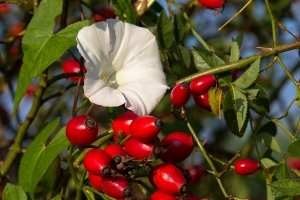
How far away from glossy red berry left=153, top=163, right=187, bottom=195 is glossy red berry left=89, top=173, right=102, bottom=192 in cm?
9

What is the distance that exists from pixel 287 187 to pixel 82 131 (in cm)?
34

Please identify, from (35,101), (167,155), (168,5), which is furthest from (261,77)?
(167,155)

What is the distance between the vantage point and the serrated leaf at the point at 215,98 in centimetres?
99

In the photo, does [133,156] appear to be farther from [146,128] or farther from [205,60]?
[205,60]

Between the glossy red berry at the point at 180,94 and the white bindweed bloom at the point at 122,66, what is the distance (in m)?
0.02

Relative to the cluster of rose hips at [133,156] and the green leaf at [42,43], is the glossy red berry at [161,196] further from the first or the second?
the green leaf at [42,43]

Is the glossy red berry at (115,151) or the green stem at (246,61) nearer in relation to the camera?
the glossy red berry at (115,151)

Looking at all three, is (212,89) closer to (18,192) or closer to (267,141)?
(267,141)

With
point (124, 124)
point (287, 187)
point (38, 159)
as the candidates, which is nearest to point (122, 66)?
point (124, 124)

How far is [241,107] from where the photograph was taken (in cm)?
98

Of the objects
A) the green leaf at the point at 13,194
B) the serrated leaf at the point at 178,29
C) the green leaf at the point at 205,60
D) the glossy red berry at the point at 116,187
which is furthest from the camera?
the serrated leaf at the point at 178,29

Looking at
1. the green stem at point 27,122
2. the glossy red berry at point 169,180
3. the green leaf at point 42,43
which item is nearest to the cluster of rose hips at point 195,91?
the glossy red berry at point 169,180

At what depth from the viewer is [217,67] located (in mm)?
1034

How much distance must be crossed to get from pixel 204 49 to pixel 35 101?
0.40 metres
